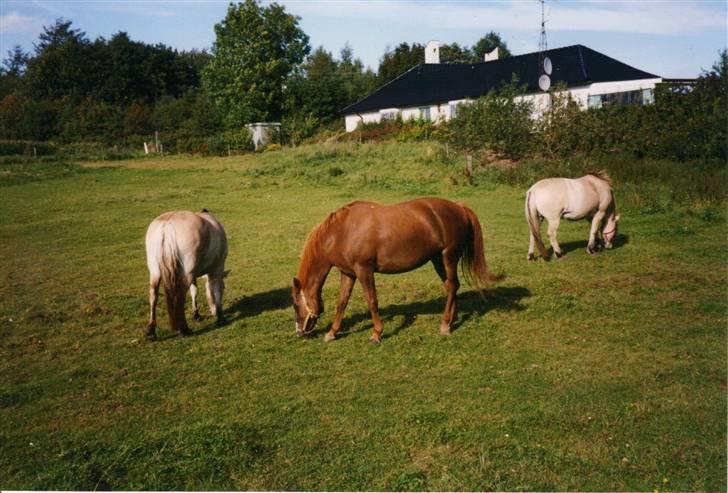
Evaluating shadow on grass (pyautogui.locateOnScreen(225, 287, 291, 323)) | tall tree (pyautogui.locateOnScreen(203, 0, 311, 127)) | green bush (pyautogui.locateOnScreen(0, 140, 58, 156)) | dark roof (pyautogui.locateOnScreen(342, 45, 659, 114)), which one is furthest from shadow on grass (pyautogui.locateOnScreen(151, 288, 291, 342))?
tall tree (pyautogui.locateOnScreen(203, 0, 311, 127))

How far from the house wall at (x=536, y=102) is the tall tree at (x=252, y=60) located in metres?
7.15

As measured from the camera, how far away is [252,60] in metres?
48.4

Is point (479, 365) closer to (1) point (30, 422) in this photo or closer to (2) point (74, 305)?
(1) point (30, 422)

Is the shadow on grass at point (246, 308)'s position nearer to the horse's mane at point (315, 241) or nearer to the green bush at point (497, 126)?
the horse's mane at point (315, 241)

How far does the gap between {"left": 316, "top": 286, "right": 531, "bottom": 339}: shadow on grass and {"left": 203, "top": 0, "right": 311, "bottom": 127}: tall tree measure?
1647 inches

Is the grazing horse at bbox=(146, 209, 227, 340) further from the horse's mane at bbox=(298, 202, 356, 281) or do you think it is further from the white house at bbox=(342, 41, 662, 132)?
the white house at bbox=(342, 41, 662, 132)

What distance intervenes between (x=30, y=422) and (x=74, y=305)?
4280mm

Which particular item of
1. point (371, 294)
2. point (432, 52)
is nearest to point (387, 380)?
point (371, 294)

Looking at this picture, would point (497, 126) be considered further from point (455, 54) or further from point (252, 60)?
point (455, 54)

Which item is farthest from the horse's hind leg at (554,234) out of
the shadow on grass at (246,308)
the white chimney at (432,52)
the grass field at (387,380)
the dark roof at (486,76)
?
the white chimney at (432,52)

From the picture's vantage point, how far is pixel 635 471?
4.65 metres

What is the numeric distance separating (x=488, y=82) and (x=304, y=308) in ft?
131

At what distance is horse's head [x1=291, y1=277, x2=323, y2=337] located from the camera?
798 cm

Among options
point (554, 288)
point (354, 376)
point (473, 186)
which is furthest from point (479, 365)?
point (473, 186)
